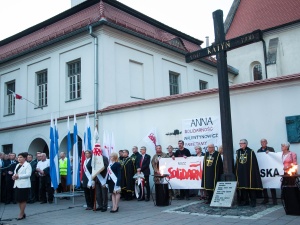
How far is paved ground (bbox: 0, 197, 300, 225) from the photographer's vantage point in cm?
804

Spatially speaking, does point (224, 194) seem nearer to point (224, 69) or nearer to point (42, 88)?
point (224, 69)

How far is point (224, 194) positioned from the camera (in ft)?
31.3

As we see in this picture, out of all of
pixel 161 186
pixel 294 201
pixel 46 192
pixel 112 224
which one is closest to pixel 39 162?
pixel 46 192

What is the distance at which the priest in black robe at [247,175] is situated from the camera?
Result: 31.8ft

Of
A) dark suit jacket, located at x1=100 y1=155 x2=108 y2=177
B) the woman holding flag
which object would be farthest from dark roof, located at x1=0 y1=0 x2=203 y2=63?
the woman holding flag

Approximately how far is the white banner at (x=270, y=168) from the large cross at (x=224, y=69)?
1.02 meters

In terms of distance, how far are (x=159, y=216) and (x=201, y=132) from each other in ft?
15.4

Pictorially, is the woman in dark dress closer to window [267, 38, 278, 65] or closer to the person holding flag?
the person holding flag

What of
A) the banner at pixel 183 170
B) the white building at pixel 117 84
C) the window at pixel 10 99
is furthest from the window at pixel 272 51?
the window at pixel 10 99

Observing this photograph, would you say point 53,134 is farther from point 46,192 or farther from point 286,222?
point 286,222

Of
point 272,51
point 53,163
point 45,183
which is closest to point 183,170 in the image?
point 53,163

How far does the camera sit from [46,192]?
13766mm

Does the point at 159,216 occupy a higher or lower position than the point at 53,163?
lower

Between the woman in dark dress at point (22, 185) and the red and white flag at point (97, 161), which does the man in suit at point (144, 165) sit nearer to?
the red and white flag at point (97, 161)
